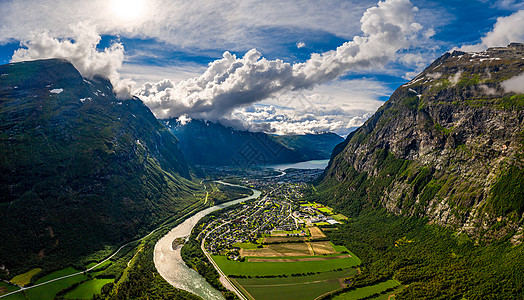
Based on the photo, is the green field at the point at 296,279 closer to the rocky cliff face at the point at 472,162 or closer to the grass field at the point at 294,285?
the grass field at the point at 294,285

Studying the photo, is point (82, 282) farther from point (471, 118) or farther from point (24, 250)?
point (471, 118)

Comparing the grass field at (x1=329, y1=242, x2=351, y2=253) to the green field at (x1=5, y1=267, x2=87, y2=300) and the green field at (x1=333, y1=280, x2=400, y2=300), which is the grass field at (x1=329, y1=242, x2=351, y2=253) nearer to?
the green field at (x1=333, y1=280, x2=400, y2=300)

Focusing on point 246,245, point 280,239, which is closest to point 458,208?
point 280,239

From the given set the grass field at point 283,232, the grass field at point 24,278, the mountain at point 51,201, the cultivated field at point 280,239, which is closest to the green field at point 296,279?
the cultivated field at point 280,239

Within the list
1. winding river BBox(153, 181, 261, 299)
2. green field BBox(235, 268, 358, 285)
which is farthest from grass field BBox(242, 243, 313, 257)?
winding river BBox(153, 181, 261, 299)

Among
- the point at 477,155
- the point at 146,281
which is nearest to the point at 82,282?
the point at 146,281

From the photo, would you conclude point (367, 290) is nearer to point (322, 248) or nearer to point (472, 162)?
point (322, 248)

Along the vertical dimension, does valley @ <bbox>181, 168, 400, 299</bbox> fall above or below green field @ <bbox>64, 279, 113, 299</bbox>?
above
